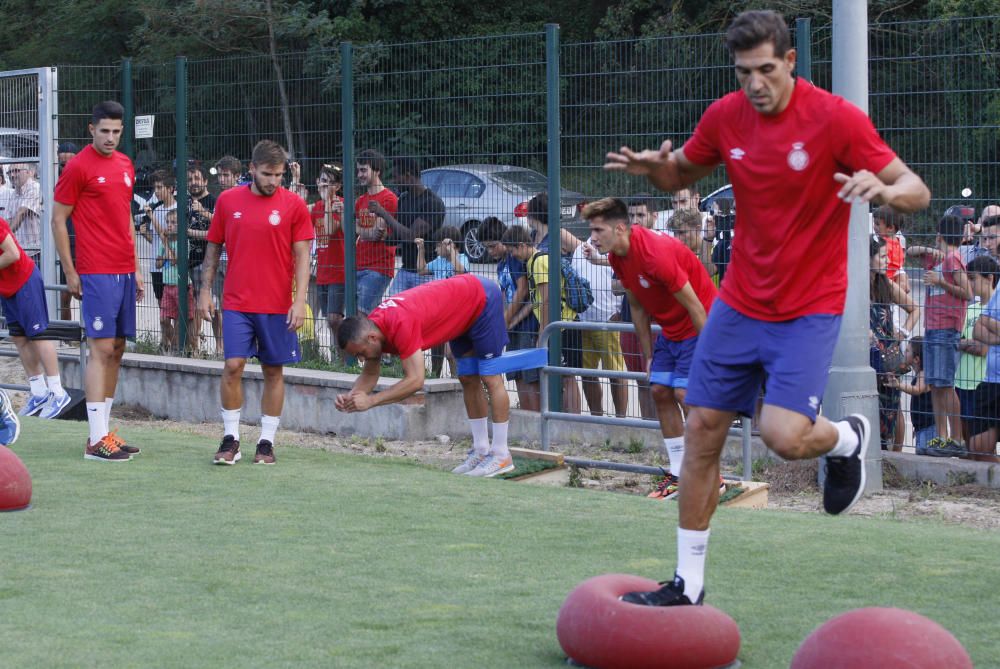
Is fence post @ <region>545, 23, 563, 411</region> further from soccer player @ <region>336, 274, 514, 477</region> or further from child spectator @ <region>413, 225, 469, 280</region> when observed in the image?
soccer player @ <region>336, 274, 514, 477</region>

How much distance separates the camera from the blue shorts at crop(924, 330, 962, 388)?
29.7 ft

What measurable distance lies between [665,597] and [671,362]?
3934mm

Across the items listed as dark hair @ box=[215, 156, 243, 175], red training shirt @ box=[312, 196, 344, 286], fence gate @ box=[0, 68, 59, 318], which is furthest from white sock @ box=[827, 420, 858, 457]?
fence gate @ box=[0, 68, 59, 318]

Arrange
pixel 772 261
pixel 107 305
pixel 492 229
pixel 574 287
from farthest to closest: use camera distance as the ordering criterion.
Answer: pixel 492 229 < pixel 574 287 < pixel 107 305 < pixel 772 261

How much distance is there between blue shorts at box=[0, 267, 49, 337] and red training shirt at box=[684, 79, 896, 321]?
7.92m

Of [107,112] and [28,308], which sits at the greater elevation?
[107,112]

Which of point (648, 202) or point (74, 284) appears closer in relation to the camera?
point (74, 284)

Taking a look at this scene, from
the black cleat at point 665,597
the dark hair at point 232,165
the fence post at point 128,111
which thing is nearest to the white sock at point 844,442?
the black cleat at point 665,597

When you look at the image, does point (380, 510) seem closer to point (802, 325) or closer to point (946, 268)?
point (802, 325)

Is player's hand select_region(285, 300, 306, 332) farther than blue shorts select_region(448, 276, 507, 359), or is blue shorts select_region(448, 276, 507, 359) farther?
blue shorts select_region(448, 276, 507, 359)

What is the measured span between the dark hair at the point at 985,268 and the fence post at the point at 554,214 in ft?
10.7

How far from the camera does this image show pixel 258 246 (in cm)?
918

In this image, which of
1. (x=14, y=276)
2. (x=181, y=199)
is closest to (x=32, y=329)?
(x=14, y=276)

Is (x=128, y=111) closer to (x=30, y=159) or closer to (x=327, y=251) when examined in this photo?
(x=30, y=159)
